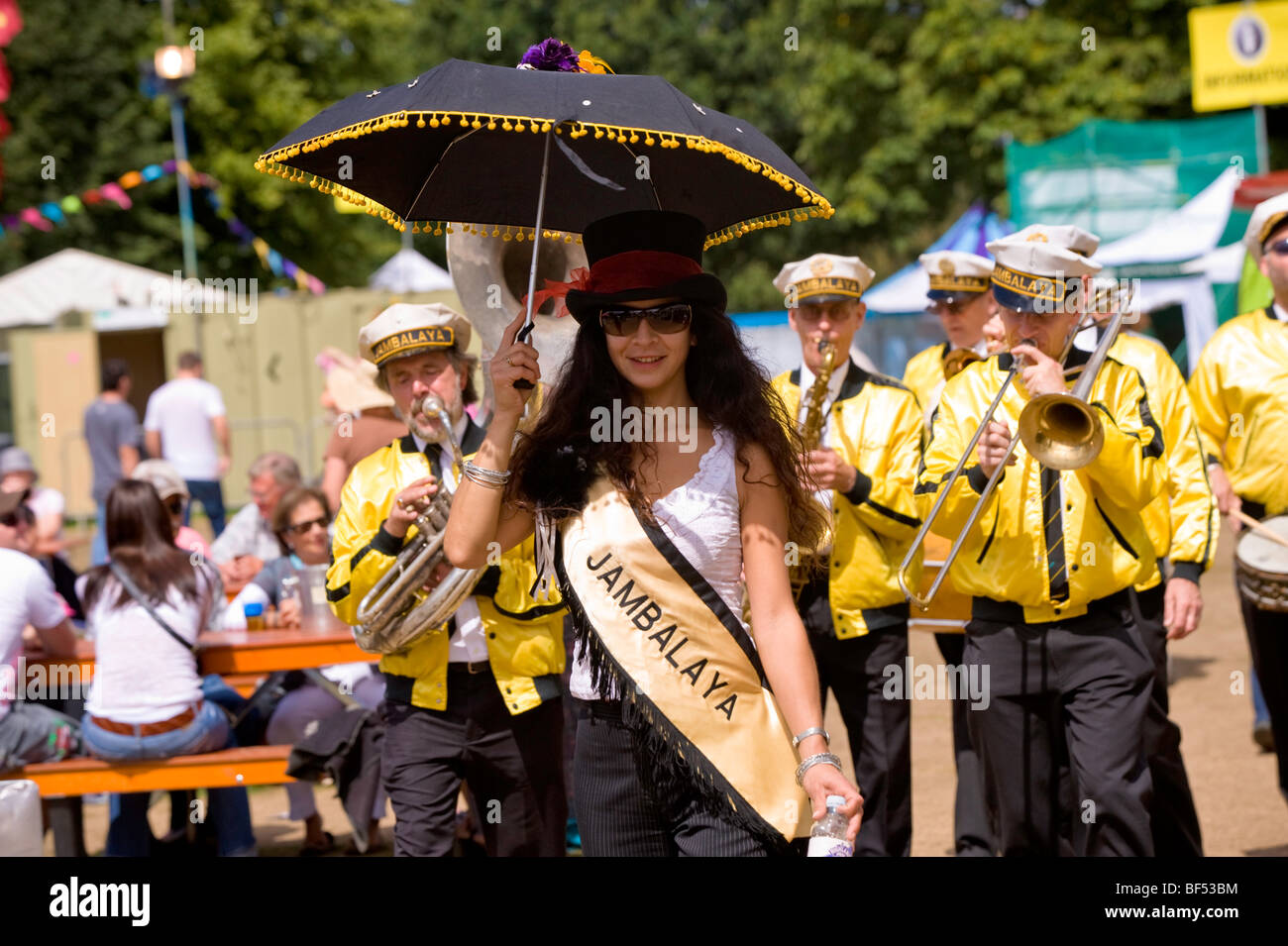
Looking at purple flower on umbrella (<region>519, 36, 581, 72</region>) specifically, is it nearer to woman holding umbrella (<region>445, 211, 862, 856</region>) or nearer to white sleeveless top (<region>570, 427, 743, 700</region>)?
woman holding umbrella (<region>445, 211, 862, 856</region>)

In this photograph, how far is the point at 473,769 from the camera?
465 centimetres

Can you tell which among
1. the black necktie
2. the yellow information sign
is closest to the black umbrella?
the black necktie

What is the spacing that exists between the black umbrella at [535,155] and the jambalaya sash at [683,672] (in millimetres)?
820

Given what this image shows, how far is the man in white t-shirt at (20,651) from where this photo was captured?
19.4 ft

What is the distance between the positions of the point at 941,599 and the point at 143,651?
3.10 meters

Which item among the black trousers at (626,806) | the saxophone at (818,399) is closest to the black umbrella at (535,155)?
the black trousers at (626,806)

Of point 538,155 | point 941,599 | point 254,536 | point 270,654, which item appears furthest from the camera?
point 254,536

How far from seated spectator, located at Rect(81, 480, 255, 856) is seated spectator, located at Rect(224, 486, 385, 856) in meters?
0.34

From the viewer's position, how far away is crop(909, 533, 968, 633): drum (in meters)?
5.71

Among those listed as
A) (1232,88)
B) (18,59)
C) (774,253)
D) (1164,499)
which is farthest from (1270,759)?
(774,253)

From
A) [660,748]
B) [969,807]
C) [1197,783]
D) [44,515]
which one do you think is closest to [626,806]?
[660,748]

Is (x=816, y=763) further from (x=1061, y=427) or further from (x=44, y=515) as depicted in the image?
(x=44, y=515)

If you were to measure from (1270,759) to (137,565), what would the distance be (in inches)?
209
